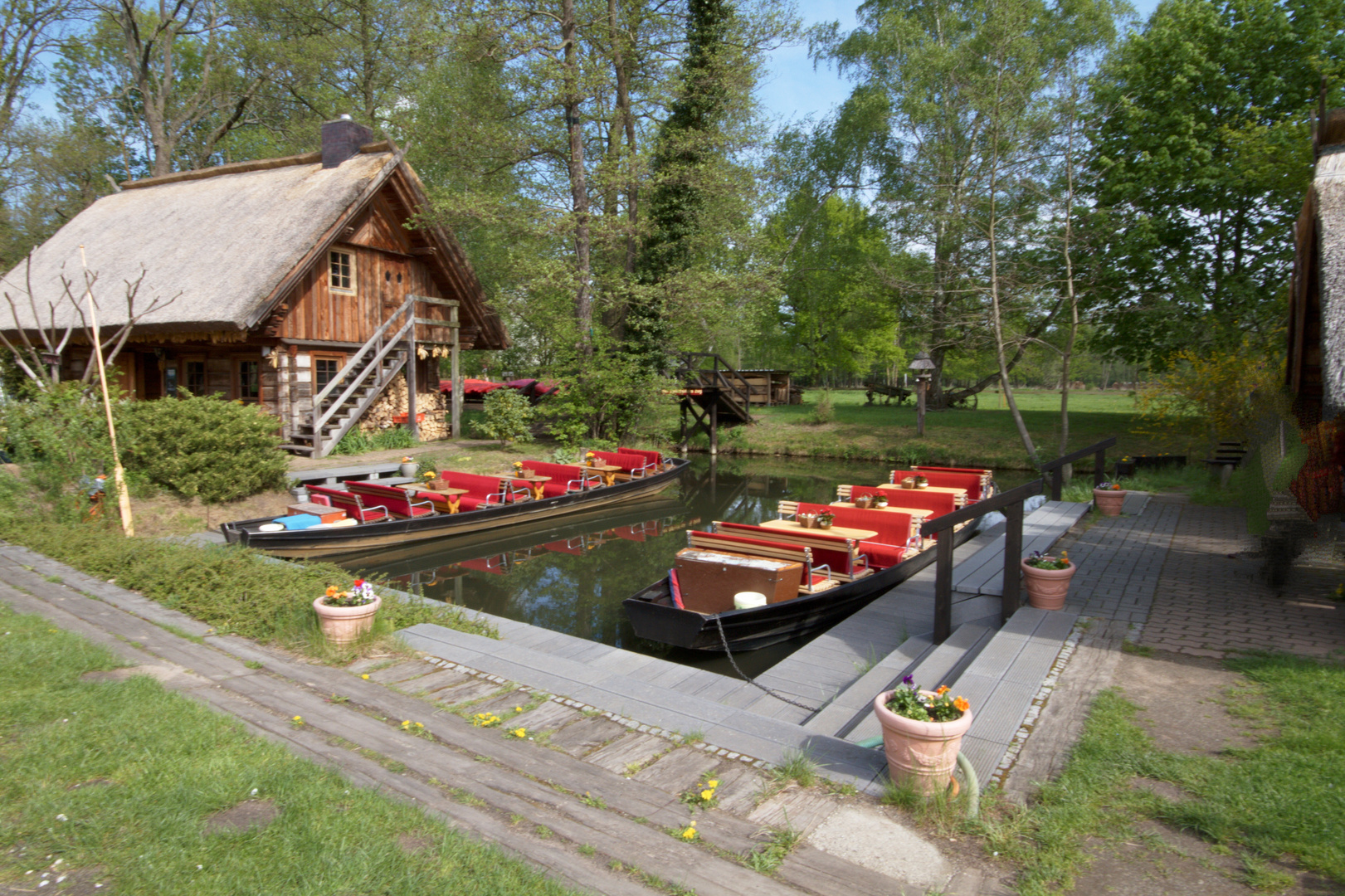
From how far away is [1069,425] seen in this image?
966 inches

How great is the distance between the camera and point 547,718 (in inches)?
201

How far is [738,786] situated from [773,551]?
4.78 metres

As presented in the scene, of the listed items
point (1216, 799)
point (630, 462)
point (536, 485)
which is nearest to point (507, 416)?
point (630, 462)

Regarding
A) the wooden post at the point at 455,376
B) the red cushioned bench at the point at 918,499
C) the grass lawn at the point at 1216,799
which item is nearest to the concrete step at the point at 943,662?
the grass lawn at the point at 1216,799

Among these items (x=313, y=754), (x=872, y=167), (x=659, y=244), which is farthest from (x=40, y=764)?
(x=872, y=167)

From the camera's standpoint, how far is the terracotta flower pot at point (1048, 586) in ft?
23.5

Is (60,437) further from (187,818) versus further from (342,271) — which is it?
(342,271)

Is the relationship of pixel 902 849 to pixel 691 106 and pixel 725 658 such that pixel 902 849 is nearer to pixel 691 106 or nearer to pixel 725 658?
pixel 725 658

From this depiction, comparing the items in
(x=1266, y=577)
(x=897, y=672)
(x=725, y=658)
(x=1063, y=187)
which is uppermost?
(x=1063, y=187)

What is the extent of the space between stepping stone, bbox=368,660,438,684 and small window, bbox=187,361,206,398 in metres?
17.9

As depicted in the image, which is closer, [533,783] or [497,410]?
[533,783]

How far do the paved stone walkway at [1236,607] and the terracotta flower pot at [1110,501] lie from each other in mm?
2363

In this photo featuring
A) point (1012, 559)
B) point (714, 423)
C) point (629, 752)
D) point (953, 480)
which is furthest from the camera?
point (714, 423)

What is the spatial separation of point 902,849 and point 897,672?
3.00 m
